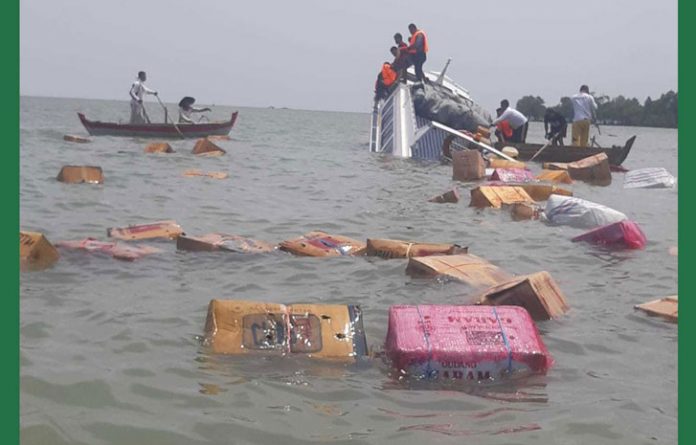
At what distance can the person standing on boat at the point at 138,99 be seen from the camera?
18641 mm

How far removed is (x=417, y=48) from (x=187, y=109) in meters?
7.16

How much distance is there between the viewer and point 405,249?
593 centimetres

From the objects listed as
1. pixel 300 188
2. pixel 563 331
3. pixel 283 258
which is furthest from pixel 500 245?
pixel 300 188

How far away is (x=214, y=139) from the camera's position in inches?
852

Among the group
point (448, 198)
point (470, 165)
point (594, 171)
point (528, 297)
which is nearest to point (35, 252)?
point (528, 297)

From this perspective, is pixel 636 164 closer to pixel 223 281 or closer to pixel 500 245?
pixel 500 245

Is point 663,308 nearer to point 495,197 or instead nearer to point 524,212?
point 524,212

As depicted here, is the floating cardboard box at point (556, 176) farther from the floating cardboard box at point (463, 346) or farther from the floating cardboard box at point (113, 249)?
the floating cardboard box at point (463, 346)

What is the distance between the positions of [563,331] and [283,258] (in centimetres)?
240

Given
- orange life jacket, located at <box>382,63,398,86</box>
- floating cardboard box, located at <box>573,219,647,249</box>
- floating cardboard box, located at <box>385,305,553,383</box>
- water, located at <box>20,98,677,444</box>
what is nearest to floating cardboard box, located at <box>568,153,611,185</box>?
water, located at <box>20,98,677,444</box>

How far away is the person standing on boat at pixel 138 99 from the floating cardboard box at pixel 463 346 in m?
16.2

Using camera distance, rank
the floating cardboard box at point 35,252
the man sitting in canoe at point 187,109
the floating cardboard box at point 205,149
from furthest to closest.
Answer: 1. the man sitting in canoe at point 187,109
2. the floating cardboard box at point 205,149
3. the floating cardboard box at point 35,252

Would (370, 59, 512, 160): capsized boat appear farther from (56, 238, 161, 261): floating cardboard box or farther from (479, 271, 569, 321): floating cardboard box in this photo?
(479, 271, 569, 321): floating cardboard box

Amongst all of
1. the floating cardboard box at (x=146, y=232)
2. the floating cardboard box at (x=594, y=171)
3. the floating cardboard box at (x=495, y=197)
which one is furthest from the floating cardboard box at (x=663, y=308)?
the floating cardboard box at (x=594, y=171)
